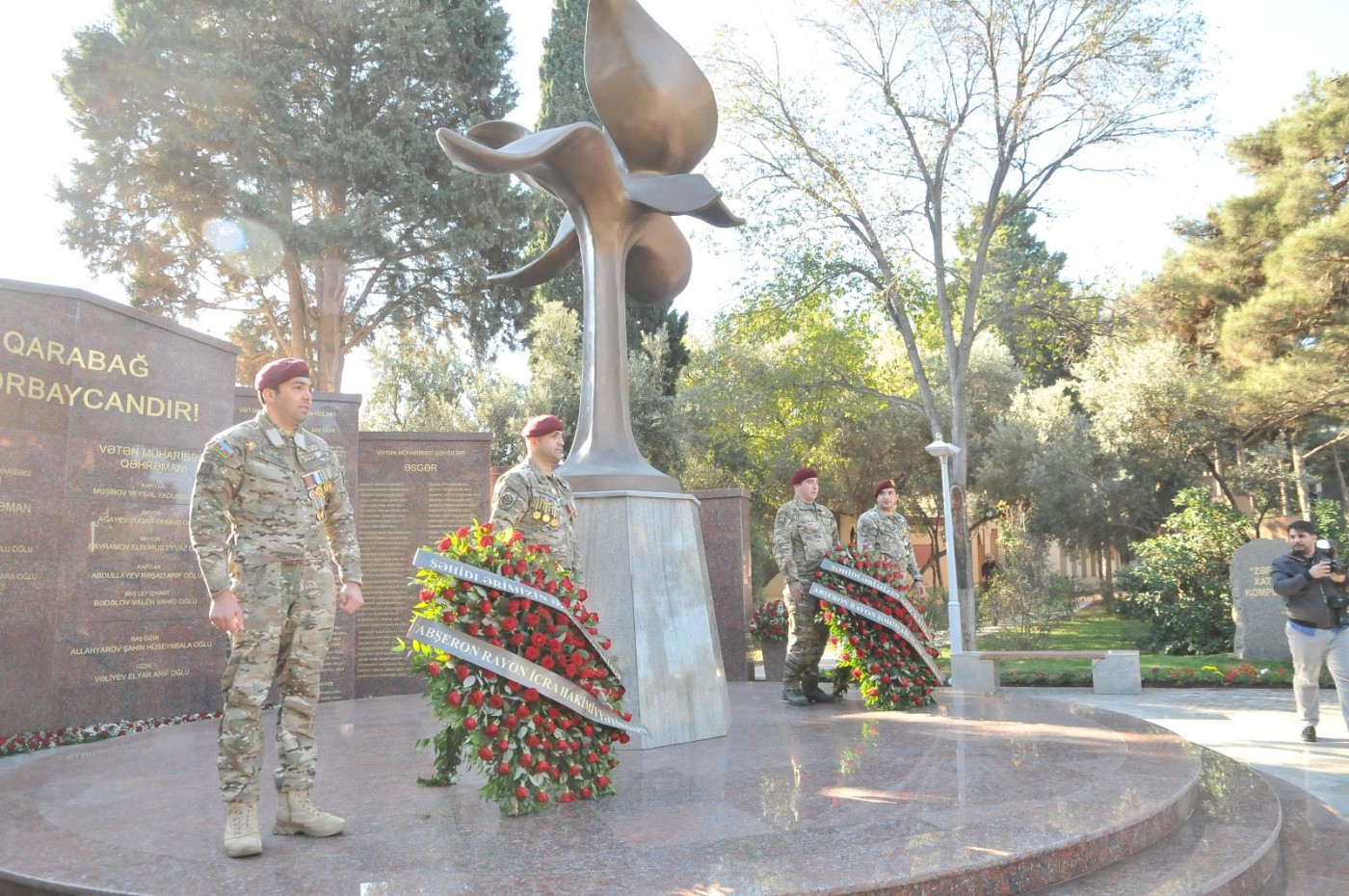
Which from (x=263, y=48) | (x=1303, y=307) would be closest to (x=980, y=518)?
(x=1303, y=307)

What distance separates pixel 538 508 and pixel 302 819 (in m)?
2.11

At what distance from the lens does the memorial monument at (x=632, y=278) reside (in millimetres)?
6203

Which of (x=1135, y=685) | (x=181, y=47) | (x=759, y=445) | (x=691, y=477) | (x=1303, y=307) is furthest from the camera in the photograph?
(x=759, y=445)

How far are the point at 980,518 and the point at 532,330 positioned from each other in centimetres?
1458

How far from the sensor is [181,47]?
21.4 metres

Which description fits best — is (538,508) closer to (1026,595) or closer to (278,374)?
(278,374)

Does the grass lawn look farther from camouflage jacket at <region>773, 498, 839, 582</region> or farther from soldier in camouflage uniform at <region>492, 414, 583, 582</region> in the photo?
soldier in camouflage uniform at <region>492, 414, 583, 582</region>

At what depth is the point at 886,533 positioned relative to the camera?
8.35 m

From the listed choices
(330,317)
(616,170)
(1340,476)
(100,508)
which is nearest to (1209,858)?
(616,170)

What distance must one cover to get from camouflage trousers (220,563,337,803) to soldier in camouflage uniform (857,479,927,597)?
17.0 feet

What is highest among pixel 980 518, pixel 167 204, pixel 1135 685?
pixel 167 204

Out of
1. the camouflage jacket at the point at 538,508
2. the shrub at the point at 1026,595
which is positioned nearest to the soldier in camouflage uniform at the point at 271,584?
the camouflage jacket at the point at 538,508

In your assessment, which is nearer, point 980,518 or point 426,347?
point 426,347

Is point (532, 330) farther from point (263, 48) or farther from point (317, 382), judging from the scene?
point (263, 48)
